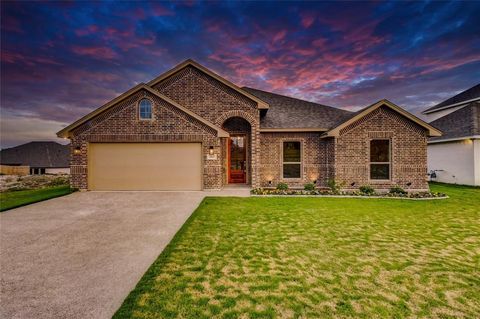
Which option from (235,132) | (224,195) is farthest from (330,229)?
(235,132)

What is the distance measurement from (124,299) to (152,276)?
56 cm

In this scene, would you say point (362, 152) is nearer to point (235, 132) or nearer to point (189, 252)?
point (235, 132)

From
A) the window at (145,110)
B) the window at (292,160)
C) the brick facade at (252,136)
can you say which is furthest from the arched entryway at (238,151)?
the window at (145,110)

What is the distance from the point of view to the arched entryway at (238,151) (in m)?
13.4

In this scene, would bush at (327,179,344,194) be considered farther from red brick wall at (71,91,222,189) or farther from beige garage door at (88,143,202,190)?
beige garage door at (88,143,202,190)

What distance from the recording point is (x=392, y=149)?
11594 mm

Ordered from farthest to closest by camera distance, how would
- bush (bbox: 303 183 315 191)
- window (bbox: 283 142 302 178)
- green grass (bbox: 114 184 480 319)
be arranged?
1. window (bbox: 283 142 302 178)
2. bush (bbox: 303 183 315 191)
3. green grass (bbox: 114 184 480 319)

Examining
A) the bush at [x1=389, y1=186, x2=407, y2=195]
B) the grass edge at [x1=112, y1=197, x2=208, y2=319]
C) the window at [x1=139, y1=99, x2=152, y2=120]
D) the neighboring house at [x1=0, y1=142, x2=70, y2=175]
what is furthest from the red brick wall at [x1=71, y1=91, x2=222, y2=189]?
the neighboring house at [x1=0, y1=142, x2=70, y2=175]

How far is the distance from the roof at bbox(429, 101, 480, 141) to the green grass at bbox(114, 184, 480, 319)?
11812mm

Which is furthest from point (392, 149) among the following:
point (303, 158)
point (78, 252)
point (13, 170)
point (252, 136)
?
point (13, 170)

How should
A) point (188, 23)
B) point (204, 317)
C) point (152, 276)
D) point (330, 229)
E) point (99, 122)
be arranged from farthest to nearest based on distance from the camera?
point (188, 23)
point (99, 122)
point (330, 229)
point (152, 276)
point (204, 317)

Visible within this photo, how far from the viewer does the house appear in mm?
11203

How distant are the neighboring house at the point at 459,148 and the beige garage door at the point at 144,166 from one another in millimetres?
17223

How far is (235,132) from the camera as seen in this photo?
13.5 metres
